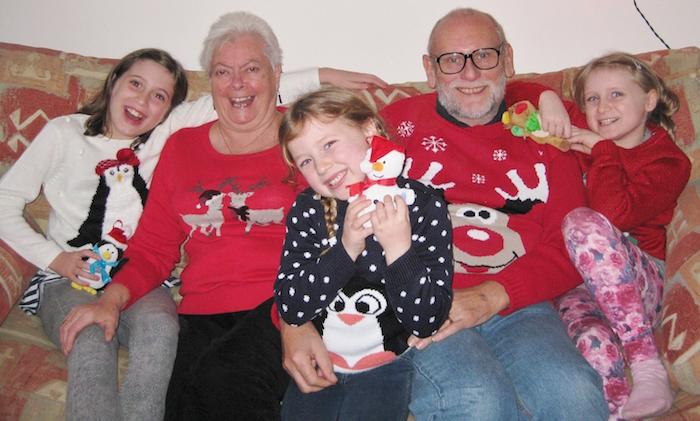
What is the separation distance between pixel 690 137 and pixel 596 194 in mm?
530

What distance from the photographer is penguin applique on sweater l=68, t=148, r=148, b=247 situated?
6.33 ft

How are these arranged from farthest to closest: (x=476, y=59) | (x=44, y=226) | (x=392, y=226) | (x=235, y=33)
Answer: (x=44, y=226)
(x=235, y=33)
(x=476, y=59)
(x=392, y=226)

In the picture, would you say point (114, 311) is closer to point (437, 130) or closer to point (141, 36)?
point (437, 130)

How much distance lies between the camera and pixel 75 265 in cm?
182

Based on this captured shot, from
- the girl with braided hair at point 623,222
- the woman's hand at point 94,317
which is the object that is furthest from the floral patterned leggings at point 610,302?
the woman's hand at point 94,317

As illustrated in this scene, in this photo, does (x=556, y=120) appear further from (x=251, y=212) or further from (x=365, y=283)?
(x=251, y=212)

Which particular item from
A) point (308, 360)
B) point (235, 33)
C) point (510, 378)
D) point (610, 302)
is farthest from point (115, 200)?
point (610, 302)

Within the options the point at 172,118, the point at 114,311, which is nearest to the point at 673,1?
the point at 172,118

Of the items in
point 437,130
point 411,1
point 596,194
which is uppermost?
point 411,1

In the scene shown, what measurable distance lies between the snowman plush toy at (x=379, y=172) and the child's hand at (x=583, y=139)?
0.86m

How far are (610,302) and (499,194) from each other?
48cm

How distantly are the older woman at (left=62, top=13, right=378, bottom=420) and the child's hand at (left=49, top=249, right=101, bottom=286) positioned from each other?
0.12m

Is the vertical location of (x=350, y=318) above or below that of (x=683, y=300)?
below

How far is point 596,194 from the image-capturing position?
1.71m
